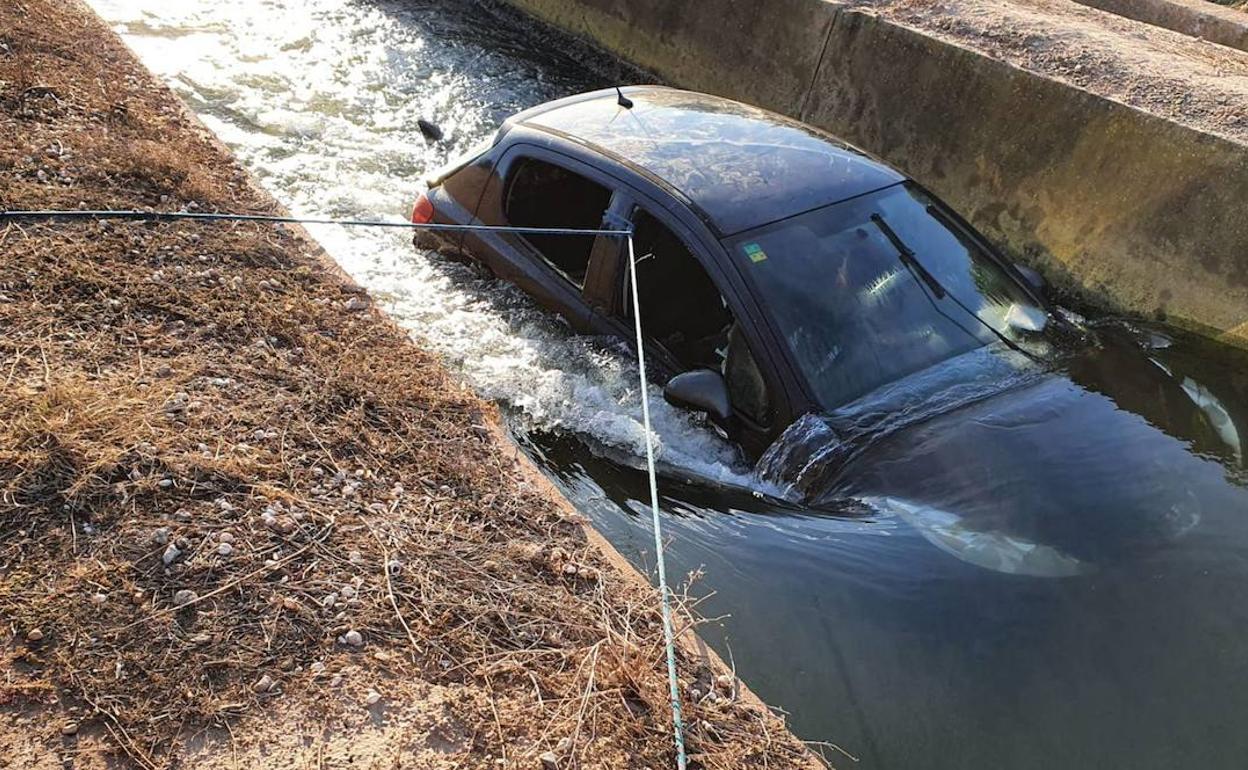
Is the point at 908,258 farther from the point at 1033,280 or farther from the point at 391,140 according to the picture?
the point at 391,140

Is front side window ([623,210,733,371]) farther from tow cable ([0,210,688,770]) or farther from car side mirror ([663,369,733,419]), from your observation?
car side mirror ([663,369,733,419])

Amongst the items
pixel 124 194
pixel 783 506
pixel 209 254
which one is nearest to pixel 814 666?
pixel 783 506

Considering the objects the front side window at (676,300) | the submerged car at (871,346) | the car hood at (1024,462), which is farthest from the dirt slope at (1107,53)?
the front side window at (676,300)

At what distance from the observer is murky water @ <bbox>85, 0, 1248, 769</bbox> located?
3.36 meters

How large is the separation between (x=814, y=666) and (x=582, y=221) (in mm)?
2631

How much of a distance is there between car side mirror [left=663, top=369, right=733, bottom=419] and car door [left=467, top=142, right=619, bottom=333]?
2.61 ft

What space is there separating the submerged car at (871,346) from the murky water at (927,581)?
33 mm

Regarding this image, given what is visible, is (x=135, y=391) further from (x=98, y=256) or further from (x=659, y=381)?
(x=659, y=381)

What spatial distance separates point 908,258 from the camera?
4539 millimetres

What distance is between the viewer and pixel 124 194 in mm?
6090

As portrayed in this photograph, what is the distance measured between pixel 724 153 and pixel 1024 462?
2049mm

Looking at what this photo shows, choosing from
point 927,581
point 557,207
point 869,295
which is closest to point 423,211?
point 557,207

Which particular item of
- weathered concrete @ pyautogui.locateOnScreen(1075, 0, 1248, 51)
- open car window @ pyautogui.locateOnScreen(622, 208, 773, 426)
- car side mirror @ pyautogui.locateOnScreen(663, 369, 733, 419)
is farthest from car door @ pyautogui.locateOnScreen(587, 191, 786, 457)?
weathered concrete @ pyautogui.locateOnScreen(1075, 0, 1248, 51)

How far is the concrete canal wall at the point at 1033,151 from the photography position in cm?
644
